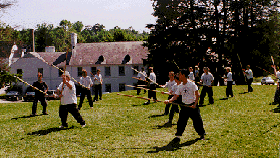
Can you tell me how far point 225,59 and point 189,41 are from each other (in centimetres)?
554

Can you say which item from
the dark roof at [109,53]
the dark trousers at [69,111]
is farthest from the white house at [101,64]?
the dark trousers at [69,111]

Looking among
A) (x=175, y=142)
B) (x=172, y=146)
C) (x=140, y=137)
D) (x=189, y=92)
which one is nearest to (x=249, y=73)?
(x=189, y=92)

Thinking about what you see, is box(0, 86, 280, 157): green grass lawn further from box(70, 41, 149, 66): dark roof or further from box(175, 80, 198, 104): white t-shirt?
box(70, 41, 149, 66): dark roof

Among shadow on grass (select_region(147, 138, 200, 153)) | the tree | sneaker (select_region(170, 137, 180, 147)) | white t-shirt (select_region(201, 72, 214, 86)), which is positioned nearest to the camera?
shadow on grass (select_region(147, 138, 200, 153))

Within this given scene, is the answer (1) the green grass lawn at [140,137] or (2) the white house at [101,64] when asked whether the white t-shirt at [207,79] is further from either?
(2) the white house at [101,64]

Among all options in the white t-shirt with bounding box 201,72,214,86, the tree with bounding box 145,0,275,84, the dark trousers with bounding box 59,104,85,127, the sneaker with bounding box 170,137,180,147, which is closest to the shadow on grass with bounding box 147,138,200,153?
the sneaker with bounding box 170,137,180,147

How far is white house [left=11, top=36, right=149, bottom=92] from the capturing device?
182 ft

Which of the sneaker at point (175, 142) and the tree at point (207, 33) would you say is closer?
the sneaker at point (175, 142)

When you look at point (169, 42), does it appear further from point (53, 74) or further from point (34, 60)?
point (34, 60)

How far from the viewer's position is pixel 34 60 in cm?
5797

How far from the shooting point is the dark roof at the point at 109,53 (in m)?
55.9

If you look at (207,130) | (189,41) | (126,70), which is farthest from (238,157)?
(126,70)

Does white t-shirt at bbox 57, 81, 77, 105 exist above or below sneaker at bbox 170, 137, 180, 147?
above

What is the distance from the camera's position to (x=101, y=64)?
182 ft
